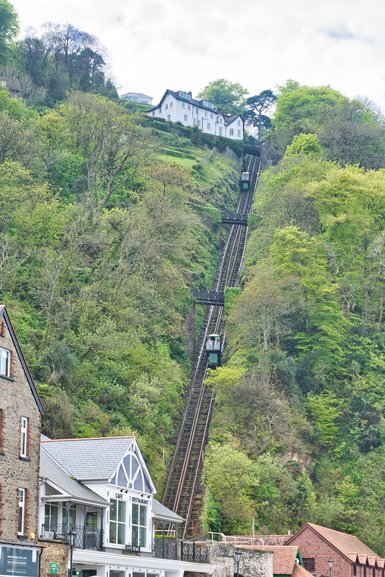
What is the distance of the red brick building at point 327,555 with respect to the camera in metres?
75.4

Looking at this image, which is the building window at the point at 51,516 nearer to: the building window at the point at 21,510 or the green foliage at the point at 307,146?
the building window at the point at 21,510

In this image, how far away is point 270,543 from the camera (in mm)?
72125

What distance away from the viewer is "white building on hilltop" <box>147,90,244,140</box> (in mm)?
165250

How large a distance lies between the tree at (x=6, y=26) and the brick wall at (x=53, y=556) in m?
103

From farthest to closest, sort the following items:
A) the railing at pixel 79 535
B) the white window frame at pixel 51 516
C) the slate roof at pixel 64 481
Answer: the white window frame at pixel 51 516 → the slate roof at pixel 64 481 → the railing at pixel 79 535

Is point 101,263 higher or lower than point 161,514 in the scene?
higher

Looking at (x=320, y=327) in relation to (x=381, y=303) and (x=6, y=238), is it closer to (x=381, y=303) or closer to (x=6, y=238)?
(x=381, y=303)

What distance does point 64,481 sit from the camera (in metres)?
52.4

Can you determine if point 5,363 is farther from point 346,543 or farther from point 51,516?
point 346,543

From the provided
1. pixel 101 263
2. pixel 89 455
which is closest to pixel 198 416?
pixel 101 263

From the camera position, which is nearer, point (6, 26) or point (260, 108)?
point (6, 26)

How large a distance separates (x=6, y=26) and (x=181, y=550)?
97931 millimetres

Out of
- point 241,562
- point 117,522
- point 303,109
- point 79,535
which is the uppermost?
point 303,109

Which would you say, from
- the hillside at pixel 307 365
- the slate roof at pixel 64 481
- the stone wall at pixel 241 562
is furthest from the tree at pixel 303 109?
the slate roof at pixel 64 481
